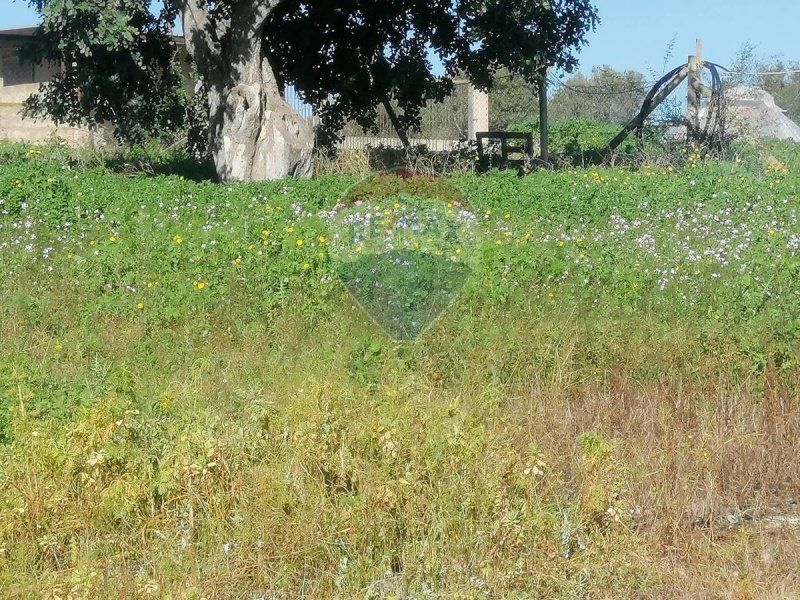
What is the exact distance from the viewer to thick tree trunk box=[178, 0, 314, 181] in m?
13.3

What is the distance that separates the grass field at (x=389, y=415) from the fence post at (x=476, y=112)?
12.3m

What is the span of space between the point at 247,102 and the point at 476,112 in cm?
957

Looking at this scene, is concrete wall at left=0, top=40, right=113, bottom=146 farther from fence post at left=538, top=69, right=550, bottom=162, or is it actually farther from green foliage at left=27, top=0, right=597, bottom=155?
fence post at left=538, top=69, right=550, bottom=162

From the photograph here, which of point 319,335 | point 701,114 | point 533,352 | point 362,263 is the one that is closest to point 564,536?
point 533,352

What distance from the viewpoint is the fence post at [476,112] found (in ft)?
69.9

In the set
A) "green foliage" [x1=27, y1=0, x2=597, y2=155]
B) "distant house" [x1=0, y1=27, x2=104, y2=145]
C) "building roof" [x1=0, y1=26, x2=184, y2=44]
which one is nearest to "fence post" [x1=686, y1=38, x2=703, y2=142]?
"green foliage" [x1=27, y1=0, x2=597, y2=155]

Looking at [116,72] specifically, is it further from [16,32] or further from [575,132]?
[16,32]

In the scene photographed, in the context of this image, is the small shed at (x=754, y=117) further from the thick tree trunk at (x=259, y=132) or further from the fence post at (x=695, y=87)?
the thick tree trunk at (x=259, y=132)

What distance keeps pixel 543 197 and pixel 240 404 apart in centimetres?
598

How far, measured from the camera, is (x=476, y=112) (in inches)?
869

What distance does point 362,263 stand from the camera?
7125 millimetres

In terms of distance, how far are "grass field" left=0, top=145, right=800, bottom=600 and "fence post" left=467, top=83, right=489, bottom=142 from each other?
40.5 ft

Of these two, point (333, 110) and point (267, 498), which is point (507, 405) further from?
point (333, 110)

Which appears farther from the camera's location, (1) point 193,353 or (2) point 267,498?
(1) point 193,353
